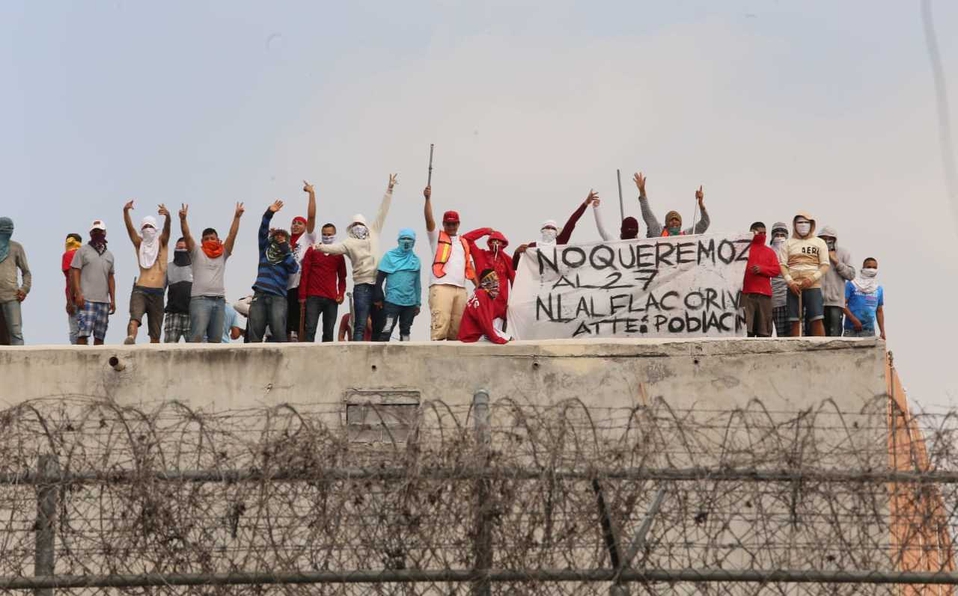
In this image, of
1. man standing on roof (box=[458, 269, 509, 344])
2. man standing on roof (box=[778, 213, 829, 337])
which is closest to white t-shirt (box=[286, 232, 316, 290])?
man standing on roof (box=[458, 269, 509, 344])

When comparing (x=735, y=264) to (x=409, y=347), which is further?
(x=735, y=264)

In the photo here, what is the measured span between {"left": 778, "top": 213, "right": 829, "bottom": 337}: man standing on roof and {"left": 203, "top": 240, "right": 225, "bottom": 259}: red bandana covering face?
590 centimetres

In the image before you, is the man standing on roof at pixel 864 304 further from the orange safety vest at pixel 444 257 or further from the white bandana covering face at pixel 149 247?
the white bandana covering face at pixel 149 247

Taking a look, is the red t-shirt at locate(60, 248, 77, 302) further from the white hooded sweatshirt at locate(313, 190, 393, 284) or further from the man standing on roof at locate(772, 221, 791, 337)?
the man standing on roof at locate(772, 221, 791, 337)

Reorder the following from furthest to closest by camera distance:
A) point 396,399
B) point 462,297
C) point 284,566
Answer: point 462,297 < point 396,399 < point 284,566

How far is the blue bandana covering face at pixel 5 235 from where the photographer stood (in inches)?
724

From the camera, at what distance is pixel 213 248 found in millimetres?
18031

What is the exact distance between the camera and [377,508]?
8781 millimetres

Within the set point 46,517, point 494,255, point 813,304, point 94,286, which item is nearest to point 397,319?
point 494,255

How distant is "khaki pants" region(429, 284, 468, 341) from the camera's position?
1742cm

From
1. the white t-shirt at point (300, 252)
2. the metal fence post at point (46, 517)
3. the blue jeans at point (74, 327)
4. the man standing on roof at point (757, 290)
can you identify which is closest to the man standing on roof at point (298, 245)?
the white t-shirt at point (300, 252)

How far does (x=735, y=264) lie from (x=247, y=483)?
9949mm

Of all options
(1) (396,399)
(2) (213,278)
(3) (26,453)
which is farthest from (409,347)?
(3) (26,453)

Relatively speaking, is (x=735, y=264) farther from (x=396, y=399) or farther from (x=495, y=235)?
(x=396, y=399)
